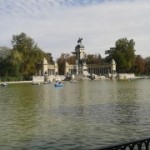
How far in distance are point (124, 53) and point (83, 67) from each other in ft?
50.8

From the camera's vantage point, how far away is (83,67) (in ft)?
430

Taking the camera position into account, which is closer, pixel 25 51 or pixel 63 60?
pixel 25 51

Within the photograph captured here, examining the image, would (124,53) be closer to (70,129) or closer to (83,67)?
(83,67)

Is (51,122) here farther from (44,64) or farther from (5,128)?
(44,64)

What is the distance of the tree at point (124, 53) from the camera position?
13462 cm

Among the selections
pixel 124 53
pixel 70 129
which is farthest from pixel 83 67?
pixel 70 129

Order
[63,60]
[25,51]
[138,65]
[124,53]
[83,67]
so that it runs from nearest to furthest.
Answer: [25,51] < [83,67] < [124,53] < [63,60] < [138,65]

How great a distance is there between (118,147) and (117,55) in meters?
128

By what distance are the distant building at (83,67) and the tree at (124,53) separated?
330 cm

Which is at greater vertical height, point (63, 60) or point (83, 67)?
point (63, 60)

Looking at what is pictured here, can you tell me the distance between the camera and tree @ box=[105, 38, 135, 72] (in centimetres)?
13462

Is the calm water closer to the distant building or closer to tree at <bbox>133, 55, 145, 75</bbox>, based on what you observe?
the distant building

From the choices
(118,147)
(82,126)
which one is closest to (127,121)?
(82,126)

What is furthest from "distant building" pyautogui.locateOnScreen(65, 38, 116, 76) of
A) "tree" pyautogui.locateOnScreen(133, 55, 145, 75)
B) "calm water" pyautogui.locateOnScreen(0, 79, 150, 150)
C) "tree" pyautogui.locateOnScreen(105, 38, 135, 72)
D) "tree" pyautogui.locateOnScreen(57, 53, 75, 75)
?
"calm water" pyautogui.locateOnScreen(0, 79, 150, 150)
